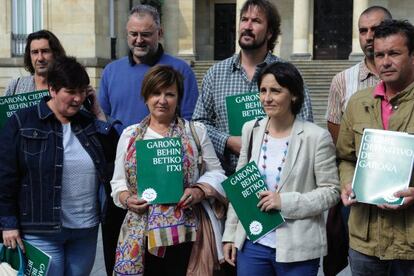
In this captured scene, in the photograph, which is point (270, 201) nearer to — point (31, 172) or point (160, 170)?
point (160, 170)

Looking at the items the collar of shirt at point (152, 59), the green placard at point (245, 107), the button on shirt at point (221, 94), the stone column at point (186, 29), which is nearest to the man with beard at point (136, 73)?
the collar of shirt at point (152, 59)

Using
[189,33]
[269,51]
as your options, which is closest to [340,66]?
[189,33]

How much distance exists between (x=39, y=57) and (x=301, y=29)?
936 inches

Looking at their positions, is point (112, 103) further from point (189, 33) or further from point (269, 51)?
point (189, 33)

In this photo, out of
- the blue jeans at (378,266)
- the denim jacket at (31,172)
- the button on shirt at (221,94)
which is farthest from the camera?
the button on shirt at (221,94)

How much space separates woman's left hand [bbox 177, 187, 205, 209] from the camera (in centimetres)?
400

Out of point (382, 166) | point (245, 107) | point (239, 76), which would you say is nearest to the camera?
point (382, 166)

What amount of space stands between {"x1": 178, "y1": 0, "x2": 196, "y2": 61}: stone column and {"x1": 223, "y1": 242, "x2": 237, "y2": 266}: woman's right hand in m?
25.8

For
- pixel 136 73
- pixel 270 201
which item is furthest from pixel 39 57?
pixel 270 201

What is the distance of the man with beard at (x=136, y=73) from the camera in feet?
16.0

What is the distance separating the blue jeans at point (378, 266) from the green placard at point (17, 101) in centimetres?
247

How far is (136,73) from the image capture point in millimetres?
5031

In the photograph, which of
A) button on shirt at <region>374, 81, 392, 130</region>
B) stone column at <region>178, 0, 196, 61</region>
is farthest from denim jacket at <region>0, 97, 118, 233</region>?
stone column at <region>178, 0, 196, 61</region>

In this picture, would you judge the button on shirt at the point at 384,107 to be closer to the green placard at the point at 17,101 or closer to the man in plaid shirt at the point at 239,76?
the man in plaid shirt at the point at 239,76
